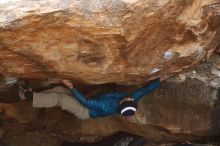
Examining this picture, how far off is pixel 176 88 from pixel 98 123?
1708 mm

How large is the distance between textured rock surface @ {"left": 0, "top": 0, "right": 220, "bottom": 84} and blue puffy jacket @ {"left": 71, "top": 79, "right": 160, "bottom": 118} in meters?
0.27

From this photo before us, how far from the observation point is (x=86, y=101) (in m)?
6.07

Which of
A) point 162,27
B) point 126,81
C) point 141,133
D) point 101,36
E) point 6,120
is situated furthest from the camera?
point 6,120

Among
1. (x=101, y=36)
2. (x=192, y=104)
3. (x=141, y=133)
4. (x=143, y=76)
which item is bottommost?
(x=141, y=133)

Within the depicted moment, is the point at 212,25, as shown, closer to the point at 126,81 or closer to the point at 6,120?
the point at 126,81

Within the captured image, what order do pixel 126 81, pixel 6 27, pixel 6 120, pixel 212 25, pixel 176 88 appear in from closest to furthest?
pixel 6 27
pixel 212 25
pixel 126 81
pixel 176 88
pixel 6 120

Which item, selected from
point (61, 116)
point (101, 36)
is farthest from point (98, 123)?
point (101, 36)

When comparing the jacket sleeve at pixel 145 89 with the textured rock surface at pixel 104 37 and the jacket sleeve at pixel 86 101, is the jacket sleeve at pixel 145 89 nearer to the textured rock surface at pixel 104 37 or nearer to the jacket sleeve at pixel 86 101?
the textured rock surface at pixel 104 37

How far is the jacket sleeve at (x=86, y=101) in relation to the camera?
5969 millimetres

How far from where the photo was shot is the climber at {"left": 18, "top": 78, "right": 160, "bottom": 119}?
5.93m

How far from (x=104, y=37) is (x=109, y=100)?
1.72m

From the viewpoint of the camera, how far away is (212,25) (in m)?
5.61

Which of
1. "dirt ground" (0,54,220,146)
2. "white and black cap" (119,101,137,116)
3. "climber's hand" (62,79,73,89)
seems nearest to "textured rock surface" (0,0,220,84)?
"climber's hand" (62,79,73,89)

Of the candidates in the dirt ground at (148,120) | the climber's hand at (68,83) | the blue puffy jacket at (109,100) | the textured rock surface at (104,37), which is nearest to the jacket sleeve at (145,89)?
the blue puffy jacket at (109,100)
